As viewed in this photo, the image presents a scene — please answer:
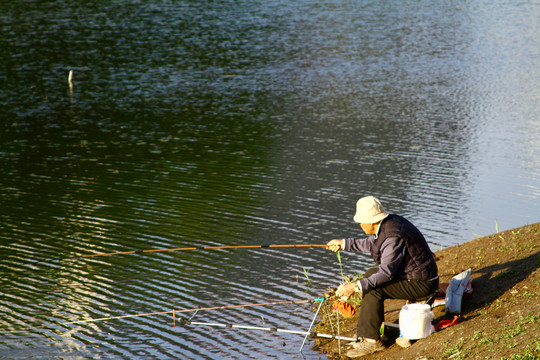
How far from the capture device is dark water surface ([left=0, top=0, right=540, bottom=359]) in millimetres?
8289

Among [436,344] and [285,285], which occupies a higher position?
[436,344]

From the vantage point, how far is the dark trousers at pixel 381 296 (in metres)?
6.05

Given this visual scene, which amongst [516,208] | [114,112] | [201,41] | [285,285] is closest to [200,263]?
[285,285]

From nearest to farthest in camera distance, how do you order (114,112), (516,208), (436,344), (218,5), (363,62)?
(436,344) → (516,208) → (114,112) → (363,62) → (218,5)

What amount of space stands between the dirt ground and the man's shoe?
0.17ft

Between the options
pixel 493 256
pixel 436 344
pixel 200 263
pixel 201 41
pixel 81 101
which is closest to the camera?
pixel 436 344

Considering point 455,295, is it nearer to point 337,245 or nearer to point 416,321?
point 416,321

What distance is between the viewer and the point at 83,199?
12.5m

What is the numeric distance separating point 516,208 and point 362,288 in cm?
652

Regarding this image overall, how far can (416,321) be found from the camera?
5883mm

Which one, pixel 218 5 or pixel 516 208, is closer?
pixel 516 208

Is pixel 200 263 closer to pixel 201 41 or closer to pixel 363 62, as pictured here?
pixel 363 62

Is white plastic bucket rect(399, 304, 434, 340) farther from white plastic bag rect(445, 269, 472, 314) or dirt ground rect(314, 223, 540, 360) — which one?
white plastic bag rect(445, 269, 472, 314)

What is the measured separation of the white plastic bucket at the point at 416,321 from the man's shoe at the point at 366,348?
0.28 m
